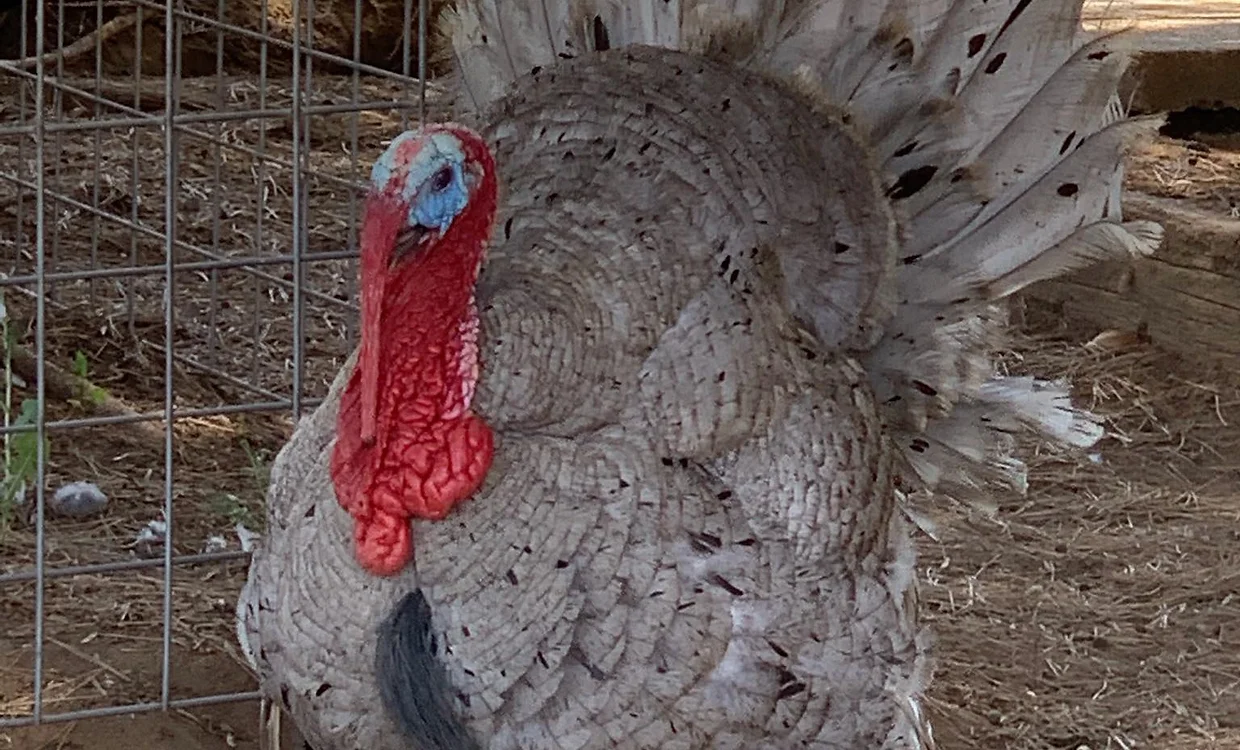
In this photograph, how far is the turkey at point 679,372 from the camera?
2650 millimetres

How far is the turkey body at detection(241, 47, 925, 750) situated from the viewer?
2.65 m

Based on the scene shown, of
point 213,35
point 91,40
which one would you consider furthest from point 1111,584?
point 213,35

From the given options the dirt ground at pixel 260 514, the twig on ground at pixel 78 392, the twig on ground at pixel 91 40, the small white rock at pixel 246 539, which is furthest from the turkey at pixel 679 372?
the twig on ground at pixel 91 40

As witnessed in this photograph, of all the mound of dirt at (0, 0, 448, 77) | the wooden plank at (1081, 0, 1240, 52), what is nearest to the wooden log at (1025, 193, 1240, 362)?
the wooden plank at (1081, 0, 1240, 52)

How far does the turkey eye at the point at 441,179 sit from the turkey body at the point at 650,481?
225 mm

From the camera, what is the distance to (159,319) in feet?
19.3

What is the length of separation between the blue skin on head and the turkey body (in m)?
0.20

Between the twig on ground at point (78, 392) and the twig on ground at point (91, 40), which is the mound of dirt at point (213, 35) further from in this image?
the twig on ground at point (78, 392)

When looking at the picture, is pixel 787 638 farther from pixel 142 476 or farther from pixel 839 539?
pixel 142 476

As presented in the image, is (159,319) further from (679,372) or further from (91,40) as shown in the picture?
(679,372)

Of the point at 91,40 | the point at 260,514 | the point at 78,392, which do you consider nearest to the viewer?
the point at 260,514

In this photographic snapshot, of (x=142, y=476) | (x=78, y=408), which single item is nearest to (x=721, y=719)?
(x=142, y=476)

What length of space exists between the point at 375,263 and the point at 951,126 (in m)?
1.33

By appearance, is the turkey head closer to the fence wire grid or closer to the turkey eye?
the turkey eye
